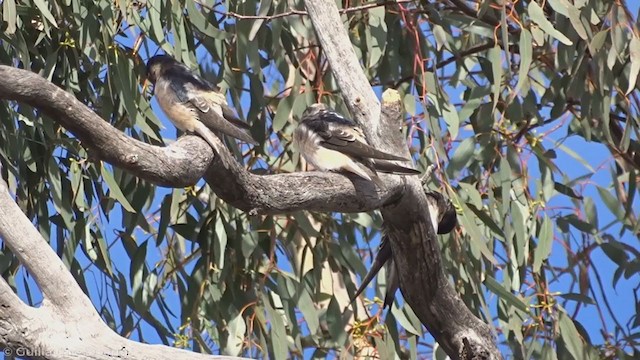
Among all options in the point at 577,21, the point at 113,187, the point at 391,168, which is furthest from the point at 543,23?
the point at 113,187

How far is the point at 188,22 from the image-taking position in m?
4.06

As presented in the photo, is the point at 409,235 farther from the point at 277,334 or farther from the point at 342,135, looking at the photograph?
the point at 277,334

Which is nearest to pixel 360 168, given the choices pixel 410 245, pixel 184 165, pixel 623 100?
pixel 410 245

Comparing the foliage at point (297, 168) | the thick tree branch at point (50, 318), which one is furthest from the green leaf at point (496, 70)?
the thick tree branch at point (50, 318)

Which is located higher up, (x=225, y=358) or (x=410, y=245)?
(x=410, y=245)

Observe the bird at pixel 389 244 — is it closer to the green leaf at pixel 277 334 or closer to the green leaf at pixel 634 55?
the green leaf at pixel 277 334

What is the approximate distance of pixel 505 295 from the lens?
3738mm

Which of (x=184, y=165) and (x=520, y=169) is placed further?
(x=520, y=169)

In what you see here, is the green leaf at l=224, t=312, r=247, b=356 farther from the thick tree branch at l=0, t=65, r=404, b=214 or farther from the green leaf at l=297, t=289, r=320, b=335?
the thick tree branch at l=0, t=65, r=404, b=214

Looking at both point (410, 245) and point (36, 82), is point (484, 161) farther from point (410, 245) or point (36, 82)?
point (36, 82)

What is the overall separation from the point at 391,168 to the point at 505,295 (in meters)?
0.75

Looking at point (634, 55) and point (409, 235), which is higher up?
point (634, 55)

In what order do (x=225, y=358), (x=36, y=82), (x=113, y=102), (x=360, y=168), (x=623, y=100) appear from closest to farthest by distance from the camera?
1. (x=36, y=82)
2. (x=225, y=358)
3. (x=360, y=168)
4. (x=113, y=102)
5. (x=623, y=100)

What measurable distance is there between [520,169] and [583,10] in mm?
500
